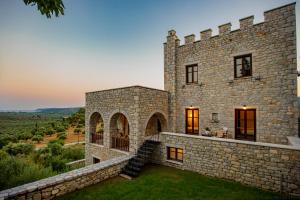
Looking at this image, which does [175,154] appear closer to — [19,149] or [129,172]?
[129,172]

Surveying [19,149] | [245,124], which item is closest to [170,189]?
[245,124]

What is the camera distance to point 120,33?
14.4 metres

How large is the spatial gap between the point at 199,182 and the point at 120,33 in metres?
13.9

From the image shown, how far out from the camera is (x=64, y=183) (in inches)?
206

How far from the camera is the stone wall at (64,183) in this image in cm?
449

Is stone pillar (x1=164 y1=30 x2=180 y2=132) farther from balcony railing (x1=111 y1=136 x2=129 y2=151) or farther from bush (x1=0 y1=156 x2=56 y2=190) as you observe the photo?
bush (x1=0 y1=156 x2=56 y2=190)

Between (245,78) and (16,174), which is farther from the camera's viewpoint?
(245,78)

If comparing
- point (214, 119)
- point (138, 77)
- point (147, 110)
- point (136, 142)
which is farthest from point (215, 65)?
point (138, 77)

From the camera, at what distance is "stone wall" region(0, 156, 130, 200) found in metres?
4.49

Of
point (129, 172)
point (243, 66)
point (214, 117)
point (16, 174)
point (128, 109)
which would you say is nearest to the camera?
point (129, 172)

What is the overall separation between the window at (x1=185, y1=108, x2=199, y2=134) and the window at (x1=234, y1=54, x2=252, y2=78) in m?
3.24

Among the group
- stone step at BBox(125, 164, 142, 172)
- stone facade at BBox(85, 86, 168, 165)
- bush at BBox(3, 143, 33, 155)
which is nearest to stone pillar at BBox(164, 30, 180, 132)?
stone facade at BBox(85, 86, 168, 165)

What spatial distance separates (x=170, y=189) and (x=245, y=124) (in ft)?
18.7

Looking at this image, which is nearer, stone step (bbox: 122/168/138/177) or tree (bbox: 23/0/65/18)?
tree (bbox: 23/0/65/18)
